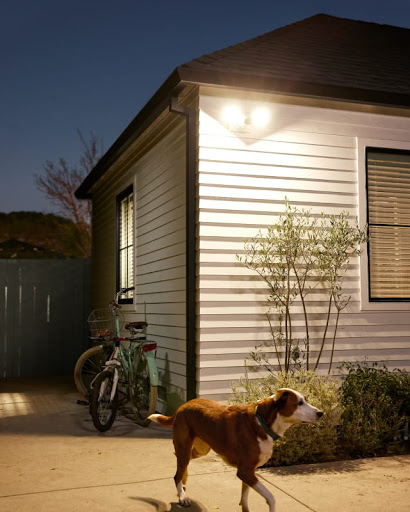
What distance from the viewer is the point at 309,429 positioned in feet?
16.6

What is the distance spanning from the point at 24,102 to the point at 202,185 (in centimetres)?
5338

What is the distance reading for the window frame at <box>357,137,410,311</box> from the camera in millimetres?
6539

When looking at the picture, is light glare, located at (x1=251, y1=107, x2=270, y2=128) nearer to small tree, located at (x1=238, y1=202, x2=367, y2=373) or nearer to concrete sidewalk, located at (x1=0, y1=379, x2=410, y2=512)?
small tree, located at (x1=238, y1=202, x2=367, y2=373)

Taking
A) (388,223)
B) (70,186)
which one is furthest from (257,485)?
(70,186)

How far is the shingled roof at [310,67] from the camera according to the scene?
5.97 meters

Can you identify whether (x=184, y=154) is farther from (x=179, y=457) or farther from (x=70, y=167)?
(x=70, y=167)

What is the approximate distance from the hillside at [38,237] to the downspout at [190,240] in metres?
18.5

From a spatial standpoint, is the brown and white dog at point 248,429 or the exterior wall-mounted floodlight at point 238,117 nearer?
the brown and white dog at point 248,429

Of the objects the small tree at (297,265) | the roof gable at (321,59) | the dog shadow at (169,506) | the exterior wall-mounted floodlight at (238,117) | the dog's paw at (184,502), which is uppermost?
the roof gable at (321,59)

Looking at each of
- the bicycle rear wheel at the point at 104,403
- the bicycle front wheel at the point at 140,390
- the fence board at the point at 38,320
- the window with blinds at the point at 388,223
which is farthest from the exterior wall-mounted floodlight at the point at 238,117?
the fence board at the point at 38,320

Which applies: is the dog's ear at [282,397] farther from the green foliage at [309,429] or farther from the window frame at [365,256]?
the window frame at [365,256]

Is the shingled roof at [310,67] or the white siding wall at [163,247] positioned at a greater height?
→ the shingled roof at [310,67]

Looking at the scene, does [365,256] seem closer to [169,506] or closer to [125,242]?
[169,506]

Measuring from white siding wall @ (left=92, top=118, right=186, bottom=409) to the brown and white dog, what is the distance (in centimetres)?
232
